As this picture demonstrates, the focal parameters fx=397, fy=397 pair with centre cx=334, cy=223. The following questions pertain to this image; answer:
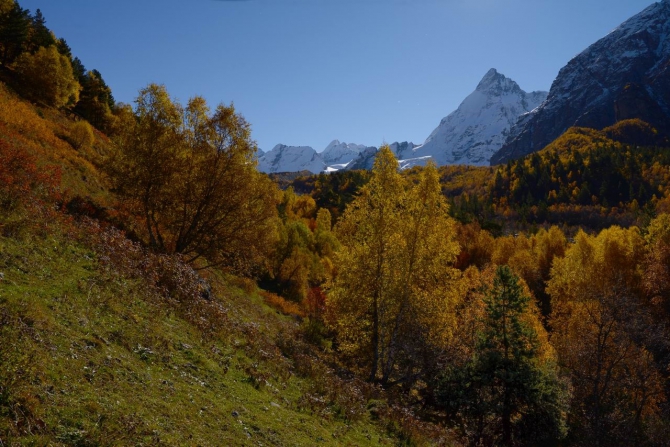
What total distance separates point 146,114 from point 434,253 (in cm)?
1909

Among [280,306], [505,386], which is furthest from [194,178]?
[505,386]

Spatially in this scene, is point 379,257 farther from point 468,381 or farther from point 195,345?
point 195,345

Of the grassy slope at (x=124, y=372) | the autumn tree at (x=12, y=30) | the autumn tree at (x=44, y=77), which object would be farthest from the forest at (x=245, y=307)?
the autumn tree at (x=12, y=30)

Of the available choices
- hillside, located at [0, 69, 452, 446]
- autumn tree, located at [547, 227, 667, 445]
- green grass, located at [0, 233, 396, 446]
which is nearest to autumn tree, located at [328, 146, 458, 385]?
hillside, located at [0, 69, 452, 446]

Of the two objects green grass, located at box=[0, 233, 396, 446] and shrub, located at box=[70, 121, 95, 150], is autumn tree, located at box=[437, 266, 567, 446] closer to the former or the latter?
green grass, located at box=[0, 233, 396, 446]

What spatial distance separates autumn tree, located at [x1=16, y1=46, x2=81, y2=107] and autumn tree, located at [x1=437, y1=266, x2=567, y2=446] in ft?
181

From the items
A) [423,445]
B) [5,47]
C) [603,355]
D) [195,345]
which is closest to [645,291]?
[603,355]

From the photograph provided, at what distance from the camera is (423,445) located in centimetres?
1573

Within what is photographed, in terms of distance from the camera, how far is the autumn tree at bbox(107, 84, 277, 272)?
77.8ft

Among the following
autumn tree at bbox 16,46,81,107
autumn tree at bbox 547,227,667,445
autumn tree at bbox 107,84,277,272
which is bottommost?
autumn tree at bbox 547,227,667,445

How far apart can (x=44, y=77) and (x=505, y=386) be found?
191ft

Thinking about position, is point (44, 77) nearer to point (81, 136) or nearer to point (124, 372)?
point (81, 136)

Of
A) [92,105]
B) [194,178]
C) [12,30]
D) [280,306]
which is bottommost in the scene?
[280,306]

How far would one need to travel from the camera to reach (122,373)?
955 cm
